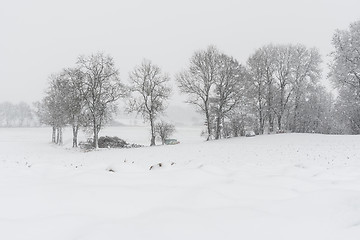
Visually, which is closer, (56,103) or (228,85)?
(228,85)

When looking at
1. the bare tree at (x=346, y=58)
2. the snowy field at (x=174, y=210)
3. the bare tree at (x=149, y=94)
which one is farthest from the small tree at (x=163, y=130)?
the snowy field at (x=174, y=210)

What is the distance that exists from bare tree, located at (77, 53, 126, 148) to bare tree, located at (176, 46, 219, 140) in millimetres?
9286

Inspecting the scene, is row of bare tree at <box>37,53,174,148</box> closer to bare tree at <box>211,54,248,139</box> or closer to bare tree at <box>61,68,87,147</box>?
bare tree at <box>61,68,87,147</box>

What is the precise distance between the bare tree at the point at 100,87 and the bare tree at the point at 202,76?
9286 mm

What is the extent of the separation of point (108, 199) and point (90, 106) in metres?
32.8

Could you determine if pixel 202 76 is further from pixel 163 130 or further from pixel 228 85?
pixel 163 130

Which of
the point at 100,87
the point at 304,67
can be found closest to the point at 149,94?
the point at 100,87

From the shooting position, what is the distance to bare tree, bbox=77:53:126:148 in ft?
114

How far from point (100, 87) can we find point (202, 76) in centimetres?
1488

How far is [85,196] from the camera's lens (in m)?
4.84

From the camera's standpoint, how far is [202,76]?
3809 cm

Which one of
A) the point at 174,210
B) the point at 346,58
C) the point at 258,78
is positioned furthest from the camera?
the point at 258,78

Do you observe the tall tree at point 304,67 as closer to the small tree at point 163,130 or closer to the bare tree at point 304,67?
the bare tree at point 304,67

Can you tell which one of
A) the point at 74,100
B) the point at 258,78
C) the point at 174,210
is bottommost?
the point at 174,210
